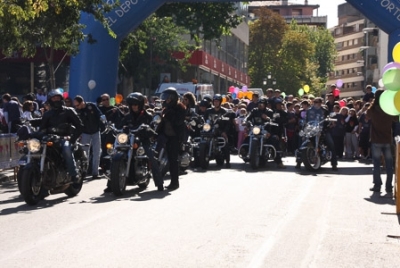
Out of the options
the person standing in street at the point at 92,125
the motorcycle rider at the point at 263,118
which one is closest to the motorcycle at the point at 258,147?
the motorcycle rider at the point at 263,118

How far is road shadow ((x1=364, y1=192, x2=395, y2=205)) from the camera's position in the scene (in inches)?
593

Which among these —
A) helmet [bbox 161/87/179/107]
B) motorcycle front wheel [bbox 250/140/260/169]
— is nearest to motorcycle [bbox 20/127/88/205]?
helmet [bbox 161/87/179/107]

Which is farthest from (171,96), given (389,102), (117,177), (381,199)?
(389,102)

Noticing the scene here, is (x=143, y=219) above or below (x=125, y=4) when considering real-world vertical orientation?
below

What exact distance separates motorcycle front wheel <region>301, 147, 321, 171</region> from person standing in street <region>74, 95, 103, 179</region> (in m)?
4.64

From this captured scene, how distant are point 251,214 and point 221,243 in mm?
2781

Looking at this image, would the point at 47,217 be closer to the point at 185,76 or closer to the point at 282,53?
the point at 185,76

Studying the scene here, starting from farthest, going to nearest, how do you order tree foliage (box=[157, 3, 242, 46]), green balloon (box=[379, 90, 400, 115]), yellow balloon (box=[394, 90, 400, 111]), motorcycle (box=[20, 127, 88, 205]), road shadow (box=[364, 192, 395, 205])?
1. tree foliage (box=[157, 3, 242, 46])
2. road shadow (box=[364, 192, 395, 205])
3. motorcycle (box=[20, 127, 88, 205])
4. green balloon (box=[379, 90, 400, 115])
5. yellow balloon (box=[394, 90, 400, 111])

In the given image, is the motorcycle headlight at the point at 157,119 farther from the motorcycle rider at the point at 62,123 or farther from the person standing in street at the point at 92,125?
the person standing in street at the point at 92,125

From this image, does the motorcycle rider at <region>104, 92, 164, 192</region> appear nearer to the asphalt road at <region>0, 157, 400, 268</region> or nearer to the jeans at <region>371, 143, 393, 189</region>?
the asphalt road at <region>0, 157, 400, 268</region>

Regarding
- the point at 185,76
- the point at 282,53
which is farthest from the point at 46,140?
the point at 282,53

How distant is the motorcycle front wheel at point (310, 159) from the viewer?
21.3m

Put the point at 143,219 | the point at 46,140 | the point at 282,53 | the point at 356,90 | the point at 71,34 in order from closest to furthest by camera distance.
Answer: the point at 143,219 < the point at 46,140 < the point at 71,34 < the point at 282,53 < the point at 356,90

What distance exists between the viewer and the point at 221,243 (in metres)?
10.1
